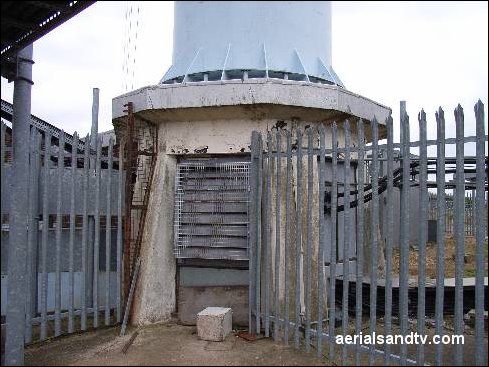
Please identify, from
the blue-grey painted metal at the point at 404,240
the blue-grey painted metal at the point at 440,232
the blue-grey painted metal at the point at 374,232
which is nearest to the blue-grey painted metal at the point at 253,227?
the blue-grey painted metal at the point at 374,232

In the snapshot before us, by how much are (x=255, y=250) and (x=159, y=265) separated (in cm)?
157

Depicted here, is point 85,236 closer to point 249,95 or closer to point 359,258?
point 249,95

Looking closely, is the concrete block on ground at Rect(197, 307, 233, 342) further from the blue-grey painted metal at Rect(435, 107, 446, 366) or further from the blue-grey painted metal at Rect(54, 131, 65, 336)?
the blue-grey painted metal at Rect(435, 107, 446, 366)

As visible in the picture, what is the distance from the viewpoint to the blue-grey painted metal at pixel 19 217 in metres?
4.73

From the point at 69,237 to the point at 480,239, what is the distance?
17.2 ft

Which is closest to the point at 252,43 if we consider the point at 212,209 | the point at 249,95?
the point at 249,95

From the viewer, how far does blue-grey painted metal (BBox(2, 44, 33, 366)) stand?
4.73 m

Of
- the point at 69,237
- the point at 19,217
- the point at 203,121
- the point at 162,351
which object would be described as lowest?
the point at 162,351

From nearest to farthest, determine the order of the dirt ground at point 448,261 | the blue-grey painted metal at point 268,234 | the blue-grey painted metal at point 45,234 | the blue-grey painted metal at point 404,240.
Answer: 1. the blue-grey painted metal at point 404,240
2. the blue-grey painted metal at point 268,234
3. the blue-grey painted metal at point 45,234
4. the dirt ground at point 448,261

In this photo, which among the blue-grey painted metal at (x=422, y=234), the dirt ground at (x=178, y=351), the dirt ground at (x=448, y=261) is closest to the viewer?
the blue-grey painted metal at (x=422, y=234)

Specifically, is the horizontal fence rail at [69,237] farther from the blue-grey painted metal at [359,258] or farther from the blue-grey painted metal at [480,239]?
the blue-grey painted metal at [480,239]

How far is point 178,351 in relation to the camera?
17.1 ft

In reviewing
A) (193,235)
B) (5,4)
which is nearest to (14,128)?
(5,4)

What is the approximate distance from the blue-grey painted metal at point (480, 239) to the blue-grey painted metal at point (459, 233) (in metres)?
0.12
